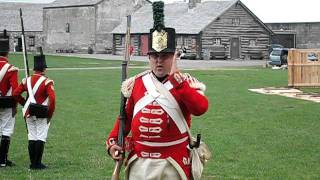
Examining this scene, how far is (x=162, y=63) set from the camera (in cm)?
521

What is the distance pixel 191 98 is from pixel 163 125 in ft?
1.10

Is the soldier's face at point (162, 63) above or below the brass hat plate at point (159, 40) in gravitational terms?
below

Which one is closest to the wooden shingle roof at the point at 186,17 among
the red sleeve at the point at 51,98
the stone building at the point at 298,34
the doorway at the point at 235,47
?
the doorway at the point at 235,47

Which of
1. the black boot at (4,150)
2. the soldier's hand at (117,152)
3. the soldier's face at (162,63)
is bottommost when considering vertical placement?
the black boot at (4,150)

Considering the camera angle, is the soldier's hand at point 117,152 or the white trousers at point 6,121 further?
the white trousers at point 6,121

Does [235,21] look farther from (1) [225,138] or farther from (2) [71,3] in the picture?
(1) [225,138]

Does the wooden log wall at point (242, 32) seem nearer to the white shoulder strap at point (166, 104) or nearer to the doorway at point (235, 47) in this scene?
the doorway at point (235, 47)

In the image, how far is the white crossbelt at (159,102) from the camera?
5.21 m

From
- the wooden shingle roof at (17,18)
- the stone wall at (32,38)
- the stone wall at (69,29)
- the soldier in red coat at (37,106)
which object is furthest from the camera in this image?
the wooden shingle roof at (17,18)

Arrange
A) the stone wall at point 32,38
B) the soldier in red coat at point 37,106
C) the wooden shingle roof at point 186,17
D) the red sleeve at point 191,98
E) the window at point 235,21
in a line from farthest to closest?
the stone wall at point 32,38, the window at point 235,21, the wooden shingle roof at point 186,17, the soldier in red coat at point 37,106, the red sleeve at point 191,98

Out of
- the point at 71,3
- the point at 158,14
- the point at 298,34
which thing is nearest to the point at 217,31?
the point at 298,34

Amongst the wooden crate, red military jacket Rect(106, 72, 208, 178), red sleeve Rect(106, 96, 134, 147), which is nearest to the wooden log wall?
the wooden crate

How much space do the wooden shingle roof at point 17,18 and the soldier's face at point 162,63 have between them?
276ft

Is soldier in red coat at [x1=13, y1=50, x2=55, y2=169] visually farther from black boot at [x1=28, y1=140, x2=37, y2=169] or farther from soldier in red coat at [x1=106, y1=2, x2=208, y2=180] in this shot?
soldier in red coat at [x1=106, y1=2, x2=208, y2=180]
